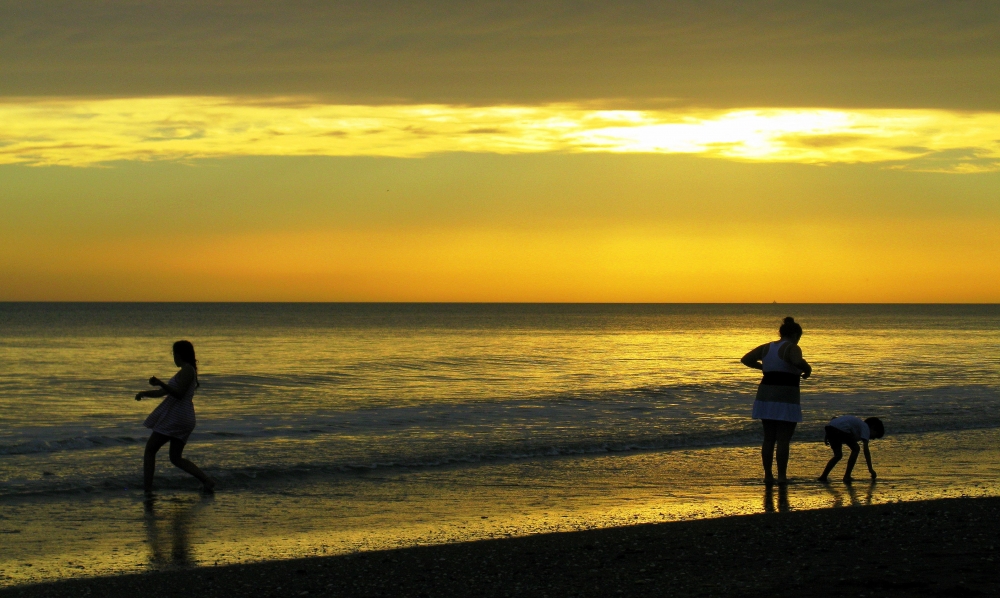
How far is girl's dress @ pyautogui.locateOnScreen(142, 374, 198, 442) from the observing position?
9789 millimetres

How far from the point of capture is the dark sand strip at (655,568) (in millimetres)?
6016

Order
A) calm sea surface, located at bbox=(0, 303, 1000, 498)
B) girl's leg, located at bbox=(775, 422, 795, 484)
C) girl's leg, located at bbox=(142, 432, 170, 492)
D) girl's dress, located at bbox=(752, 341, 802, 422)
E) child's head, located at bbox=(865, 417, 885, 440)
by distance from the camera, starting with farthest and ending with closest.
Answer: calm sea surface, located at bbox=(0, 303, 1000, 498)
child's head, located at bbox=(865, 417, 885, 440)
girl's leg, located at bbox=(775, 422, 795, 484)
girl's dress, located at bbox=(752, 341, 802, 422)
girl's leg, located at bbox=(142, 432, 170, 492)

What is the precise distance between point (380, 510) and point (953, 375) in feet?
85.1

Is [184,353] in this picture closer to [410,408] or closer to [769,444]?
[769,444]

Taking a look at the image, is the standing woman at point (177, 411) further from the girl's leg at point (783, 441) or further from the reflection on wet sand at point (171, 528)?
the girl's leg at point (783, 441)

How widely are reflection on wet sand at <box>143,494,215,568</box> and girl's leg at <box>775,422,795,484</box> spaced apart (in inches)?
243

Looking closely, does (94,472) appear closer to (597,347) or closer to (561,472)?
(561,472)

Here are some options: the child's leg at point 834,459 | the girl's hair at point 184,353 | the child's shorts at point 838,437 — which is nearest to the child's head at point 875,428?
the child's shorts at point 838,437

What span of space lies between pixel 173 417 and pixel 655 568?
5611 millimetres

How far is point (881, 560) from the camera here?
6.53 meters

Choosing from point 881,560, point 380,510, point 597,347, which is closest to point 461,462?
point 380,510

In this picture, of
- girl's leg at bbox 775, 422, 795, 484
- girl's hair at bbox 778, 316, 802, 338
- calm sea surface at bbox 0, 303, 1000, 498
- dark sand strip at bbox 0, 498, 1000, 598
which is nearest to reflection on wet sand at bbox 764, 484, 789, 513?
girl's leg at bbox 775, 422, 795, 484

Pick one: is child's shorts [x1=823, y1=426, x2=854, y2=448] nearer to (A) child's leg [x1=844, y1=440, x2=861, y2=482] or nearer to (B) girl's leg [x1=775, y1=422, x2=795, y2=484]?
(A) child's leg [x1=844, y1=440, x2=861, y2=482]

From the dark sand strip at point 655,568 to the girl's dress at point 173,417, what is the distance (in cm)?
321
